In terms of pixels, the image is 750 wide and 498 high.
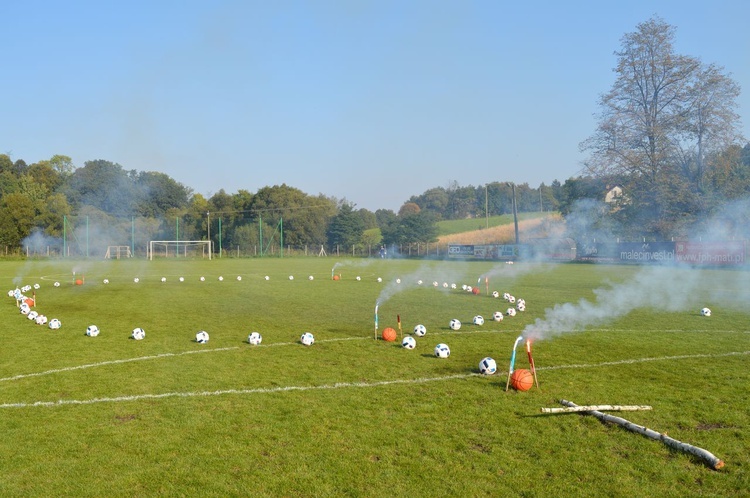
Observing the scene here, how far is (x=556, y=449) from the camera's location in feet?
25.5

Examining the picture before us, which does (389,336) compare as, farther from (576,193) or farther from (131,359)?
(576,193)

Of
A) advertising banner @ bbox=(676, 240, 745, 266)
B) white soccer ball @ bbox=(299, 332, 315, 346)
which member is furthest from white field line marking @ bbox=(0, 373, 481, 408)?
advertising banner @ bbox=(676, 240, 745, 266)

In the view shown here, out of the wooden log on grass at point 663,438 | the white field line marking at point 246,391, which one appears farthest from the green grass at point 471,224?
the wooden log on grass at point 663,438

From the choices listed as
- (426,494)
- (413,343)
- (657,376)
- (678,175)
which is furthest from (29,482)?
(678,175)

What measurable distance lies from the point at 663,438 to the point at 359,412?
172 inches

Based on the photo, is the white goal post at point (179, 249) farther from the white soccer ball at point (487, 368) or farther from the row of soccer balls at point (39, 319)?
the white soccer ball at point (487, 368)

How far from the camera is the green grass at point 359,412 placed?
687 cm

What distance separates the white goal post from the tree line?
2.05m

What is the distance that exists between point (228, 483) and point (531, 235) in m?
73.9

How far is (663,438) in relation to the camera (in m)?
7.93

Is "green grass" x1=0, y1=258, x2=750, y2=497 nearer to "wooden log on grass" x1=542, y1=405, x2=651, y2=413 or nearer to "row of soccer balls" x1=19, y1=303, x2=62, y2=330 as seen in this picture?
"wooden log on grass" x1=542, y1=405, x2=651, y2=413

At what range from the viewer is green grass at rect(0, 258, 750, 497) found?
6871mm

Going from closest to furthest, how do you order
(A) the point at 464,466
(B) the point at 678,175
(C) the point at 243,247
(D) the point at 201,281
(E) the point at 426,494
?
(E) the point at 426,494 → (A) the point at 464,466 → (D) the point at 201,281 → (B) the point at 678,175 → (C) the point at 243,247

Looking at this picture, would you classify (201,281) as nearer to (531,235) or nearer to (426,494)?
(426,494)
